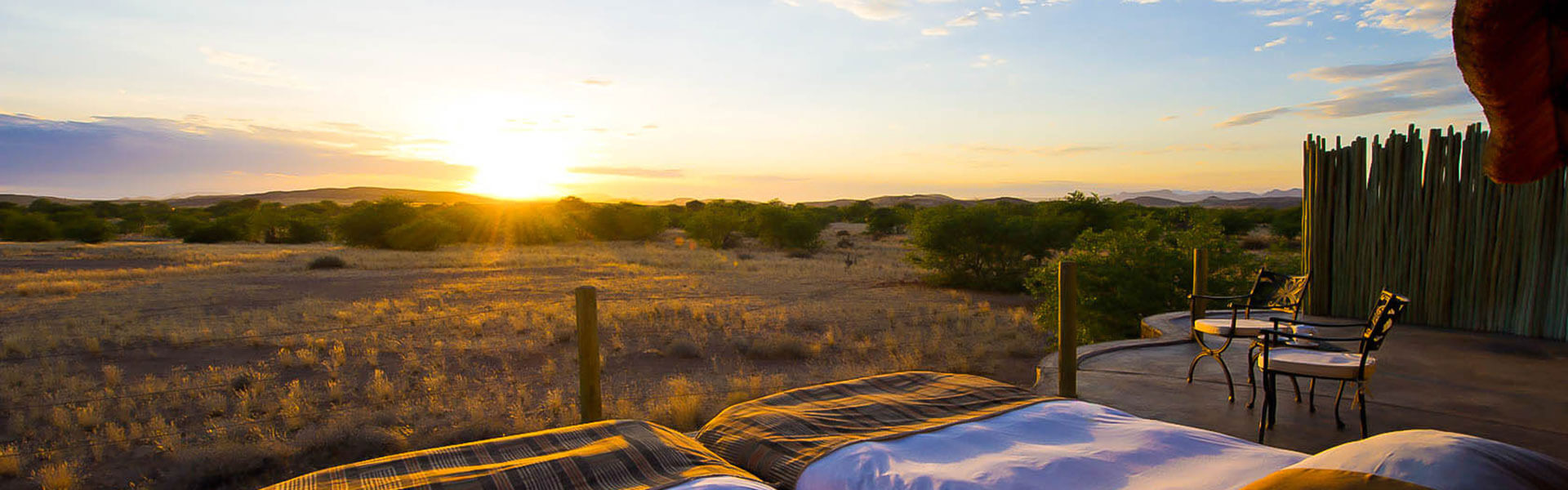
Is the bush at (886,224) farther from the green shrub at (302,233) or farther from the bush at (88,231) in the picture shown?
the bush at (88,231)

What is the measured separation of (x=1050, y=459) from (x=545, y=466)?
154cm

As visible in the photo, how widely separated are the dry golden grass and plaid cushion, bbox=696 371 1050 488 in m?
3.14

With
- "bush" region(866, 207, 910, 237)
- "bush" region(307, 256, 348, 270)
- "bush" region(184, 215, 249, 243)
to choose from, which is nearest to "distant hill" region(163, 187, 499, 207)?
"bush" region(184, 215, 249, 243)

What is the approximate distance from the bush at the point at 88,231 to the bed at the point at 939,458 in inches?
1387

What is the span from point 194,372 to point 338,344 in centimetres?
145

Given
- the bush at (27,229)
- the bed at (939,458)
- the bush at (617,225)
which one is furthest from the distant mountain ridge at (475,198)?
the bed at (939,458)

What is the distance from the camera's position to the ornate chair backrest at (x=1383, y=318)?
3588 millimetres

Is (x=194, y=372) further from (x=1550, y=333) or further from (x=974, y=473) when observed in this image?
(x=1550, y=333)

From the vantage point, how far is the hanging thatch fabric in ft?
3.77

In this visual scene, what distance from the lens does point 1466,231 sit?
6.22 m

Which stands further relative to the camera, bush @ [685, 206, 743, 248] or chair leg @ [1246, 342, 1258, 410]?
bush @ [685, 206, 743, 248]

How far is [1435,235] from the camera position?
20.9 feet

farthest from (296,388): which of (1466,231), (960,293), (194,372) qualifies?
(960,293)

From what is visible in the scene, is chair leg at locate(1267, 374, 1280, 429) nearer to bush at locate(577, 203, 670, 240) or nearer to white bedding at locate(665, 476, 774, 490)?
white bedding at locate(665, 476, 774, 490)
